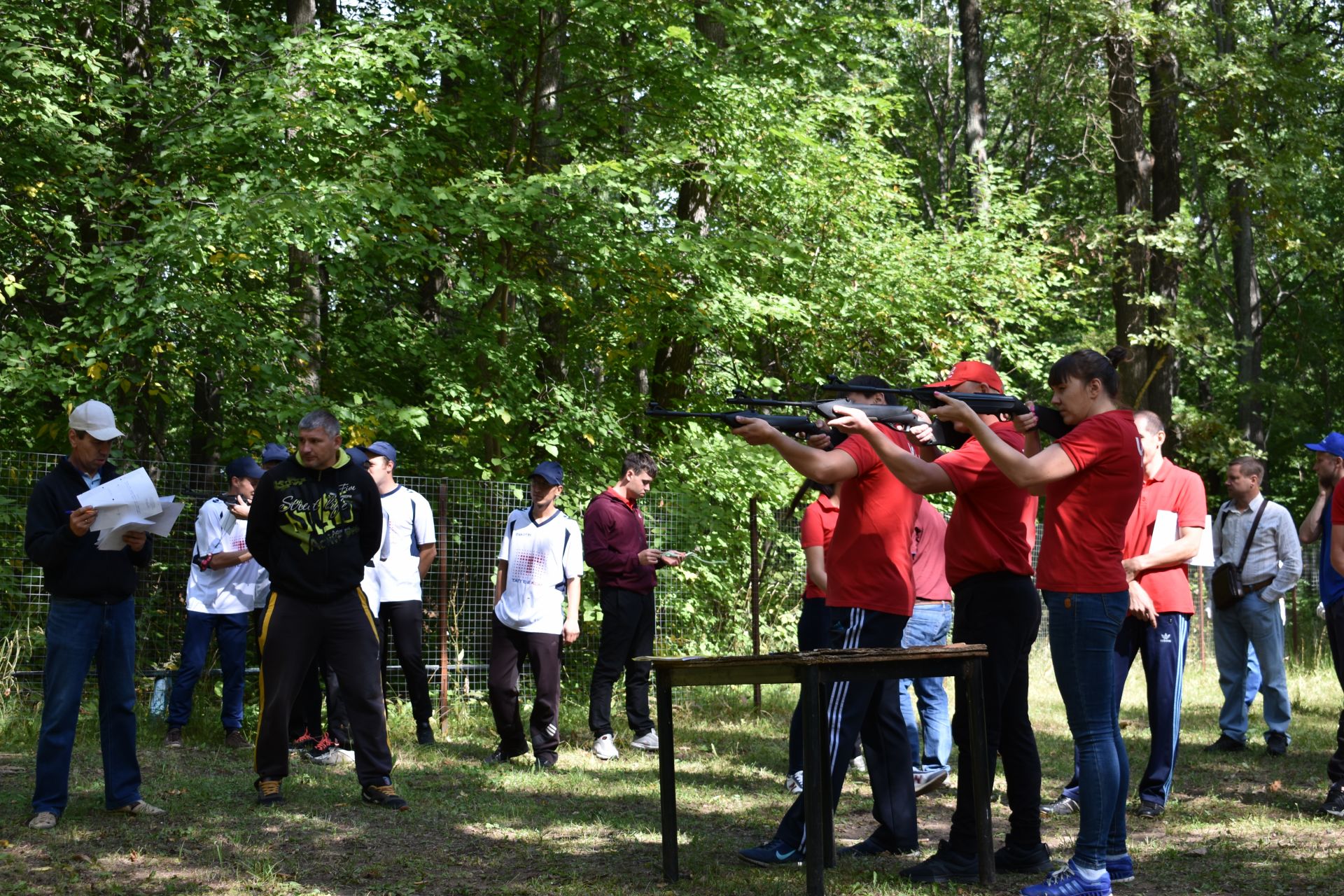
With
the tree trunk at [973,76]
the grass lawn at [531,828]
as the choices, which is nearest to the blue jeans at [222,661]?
the grass lawn at [531,828]

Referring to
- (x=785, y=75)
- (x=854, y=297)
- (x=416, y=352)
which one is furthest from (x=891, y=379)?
(x=416, y=352)

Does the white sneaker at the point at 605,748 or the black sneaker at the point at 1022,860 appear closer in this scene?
the black sneaker at the point at 1022,860

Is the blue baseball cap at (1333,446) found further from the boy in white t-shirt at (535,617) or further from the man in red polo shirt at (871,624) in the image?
the boy in white t-shirt at (535,617)

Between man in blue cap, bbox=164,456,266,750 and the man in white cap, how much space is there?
2697 mm

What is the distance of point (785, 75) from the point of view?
1391 cm

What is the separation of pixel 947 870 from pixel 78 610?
13.7 feet

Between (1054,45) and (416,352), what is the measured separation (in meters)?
12.4

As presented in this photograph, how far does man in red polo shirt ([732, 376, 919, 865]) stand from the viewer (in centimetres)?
542

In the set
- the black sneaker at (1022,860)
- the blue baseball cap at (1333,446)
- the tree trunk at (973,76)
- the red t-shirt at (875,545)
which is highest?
the tree trunk at (973,76)

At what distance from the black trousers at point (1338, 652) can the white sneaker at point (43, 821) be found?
21.1 feet

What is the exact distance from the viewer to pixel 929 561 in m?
8.12

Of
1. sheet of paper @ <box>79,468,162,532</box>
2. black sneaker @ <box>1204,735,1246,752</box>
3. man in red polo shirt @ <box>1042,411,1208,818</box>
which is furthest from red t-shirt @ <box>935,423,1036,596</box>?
black sneaker @ <box>1204,735,1246,752</box>

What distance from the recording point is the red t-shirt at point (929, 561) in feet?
26.5

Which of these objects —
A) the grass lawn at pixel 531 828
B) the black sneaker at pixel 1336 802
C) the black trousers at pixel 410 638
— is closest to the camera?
the grass lawn at pixel 531 828
